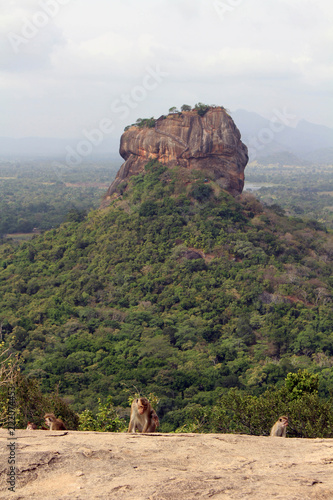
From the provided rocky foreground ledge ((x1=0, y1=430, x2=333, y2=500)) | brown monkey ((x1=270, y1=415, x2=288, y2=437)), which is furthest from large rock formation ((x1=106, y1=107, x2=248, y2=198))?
rocky foreground ledge ((x1=0, y1=430, x2=333, y2=500))

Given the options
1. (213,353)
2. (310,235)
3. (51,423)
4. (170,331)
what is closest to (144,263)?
(170,331)

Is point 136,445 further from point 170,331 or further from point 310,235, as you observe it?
point 310,235

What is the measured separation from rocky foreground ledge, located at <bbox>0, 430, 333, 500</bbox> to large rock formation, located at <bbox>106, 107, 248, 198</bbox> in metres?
34.9

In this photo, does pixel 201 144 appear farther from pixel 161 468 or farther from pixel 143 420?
pixel 161 468

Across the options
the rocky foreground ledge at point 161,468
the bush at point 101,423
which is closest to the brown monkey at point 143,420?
the rocky foreground ledge at point 161,468

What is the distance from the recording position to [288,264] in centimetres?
3578

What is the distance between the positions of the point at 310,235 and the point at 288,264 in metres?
7.45

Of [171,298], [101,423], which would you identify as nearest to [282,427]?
[101,423]

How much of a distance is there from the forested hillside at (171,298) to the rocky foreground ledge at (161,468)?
15316 mm

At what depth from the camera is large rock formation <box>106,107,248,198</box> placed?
3956 cm

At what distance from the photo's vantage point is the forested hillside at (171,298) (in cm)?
2511

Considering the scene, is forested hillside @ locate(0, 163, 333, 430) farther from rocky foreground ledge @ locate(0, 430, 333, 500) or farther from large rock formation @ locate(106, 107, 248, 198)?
rocky foreground ledge @ locate(0, 430, 333, 500)

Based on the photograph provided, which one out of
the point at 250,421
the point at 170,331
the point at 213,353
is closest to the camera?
the point at 250,421

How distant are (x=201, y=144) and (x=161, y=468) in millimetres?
35952
